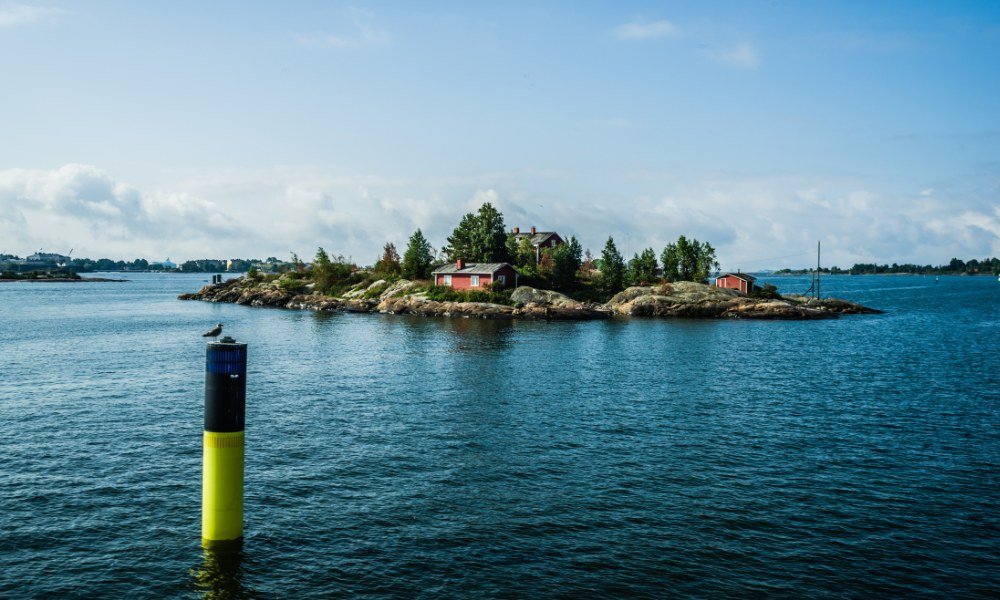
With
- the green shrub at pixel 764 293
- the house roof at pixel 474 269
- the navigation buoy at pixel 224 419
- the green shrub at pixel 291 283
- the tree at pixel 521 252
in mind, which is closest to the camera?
the navigation buoy at pixel 224 419

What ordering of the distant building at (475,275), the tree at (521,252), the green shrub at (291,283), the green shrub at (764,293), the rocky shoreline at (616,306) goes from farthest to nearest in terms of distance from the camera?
the green shrub at (291,283) → the tree at (521,252) → the green shrub at (764,293) → the distant building at (475,275) → the rocky shoreline at (616,306)

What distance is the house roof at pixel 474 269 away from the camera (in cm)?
11162

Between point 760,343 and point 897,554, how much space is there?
5414cm

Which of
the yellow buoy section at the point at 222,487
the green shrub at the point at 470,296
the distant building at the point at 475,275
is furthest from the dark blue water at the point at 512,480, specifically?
the distant building at the point at 475,275

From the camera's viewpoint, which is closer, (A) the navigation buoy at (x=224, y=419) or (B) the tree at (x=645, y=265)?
(A) the navigation buoy at (x=224, y=419)

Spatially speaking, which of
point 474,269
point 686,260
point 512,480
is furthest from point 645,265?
point 512,480

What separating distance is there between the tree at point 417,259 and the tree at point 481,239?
167 inches

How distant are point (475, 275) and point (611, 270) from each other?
26.5 metres

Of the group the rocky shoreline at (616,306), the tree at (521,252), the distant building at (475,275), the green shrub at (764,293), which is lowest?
the rocky shoreline at (616,306)

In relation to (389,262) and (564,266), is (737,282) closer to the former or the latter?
(564,266)

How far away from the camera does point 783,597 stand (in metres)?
16.3

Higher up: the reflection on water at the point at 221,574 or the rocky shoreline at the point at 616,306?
the rocky shoreline at the point at 616,306

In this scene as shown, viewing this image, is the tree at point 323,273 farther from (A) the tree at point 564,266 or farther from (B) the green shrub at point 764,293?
(B) the green shrub at point 764,293

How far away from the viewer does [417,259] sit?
415 ft
